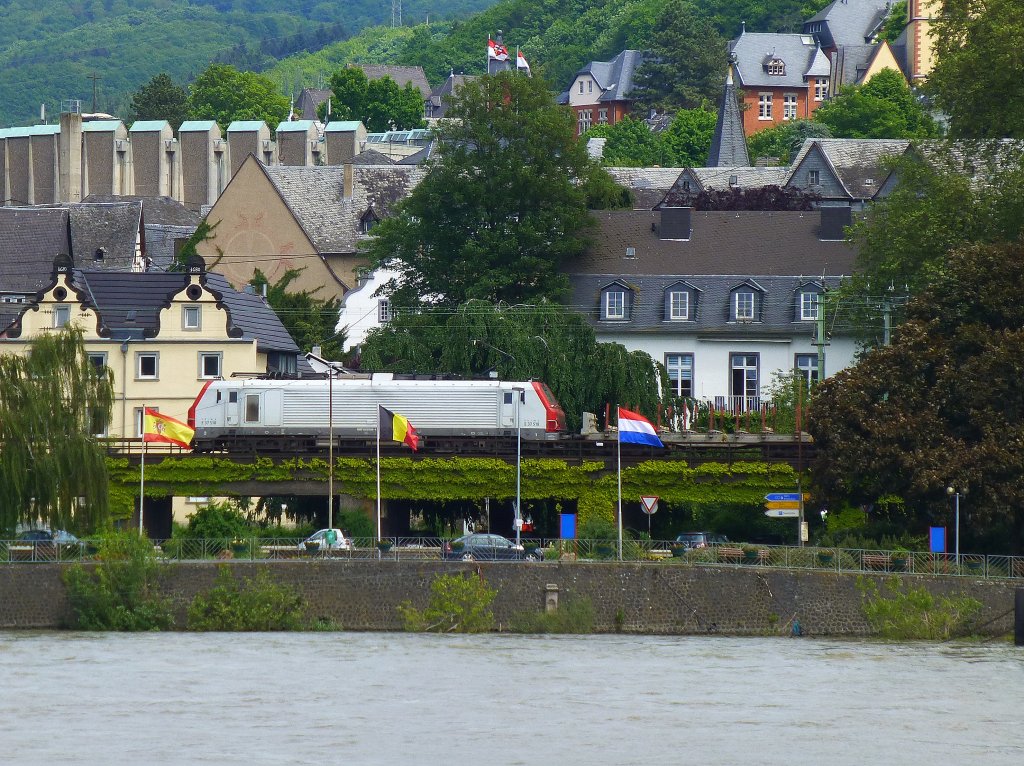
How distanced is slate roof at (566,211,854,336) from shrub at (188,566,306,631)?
109 ft

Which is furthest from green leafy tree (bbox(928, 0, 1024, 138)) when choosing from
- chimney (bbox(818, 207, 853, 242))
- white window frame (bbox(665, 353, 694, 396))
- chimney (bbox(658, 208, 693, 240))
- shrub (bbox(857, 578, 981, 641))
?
shrub (bbox(857, 578, 981, 641))

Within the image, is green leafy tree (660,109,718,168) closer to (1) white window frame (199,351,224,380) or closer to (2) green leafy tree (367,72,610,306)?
(2) green leafy tree (367,72,610,306)

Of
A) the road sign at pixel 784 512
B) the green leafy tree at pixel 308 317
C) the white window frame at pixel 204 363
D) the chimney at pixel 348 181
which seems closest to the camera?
the road sign at pixel 784 512

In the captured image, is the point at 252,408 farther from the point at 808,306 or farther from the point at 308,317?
the point at 308,317

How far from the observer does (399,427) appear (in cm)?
6831

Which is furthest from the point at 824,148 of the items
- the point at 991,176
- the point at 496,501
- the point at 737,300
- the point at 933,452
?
the point at 933,452

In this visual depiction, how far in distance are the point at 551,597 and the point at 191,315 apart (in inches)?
1203

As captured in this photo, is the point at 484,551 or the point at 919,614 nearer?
the point at 919,614

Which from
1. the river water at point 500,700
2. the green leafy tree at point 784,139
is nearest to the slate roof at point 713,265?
the river water at point 500,700

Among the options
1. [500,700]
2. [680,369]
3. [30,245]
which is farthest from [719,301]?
[500,700]

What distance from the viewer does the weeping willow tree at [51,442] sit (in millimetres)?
62656

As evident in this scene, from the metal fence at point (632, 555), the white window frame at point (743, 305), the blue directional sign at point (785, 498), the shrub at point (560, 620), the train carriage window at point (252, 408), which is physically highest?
the white window frame at point (743, 305)

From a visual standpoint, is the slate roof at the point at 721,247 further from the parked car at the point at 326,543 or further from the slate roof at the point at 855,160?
the slate roof at the point at 855,160

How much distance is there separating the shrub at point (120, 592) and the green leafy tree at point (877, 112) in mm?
113468
